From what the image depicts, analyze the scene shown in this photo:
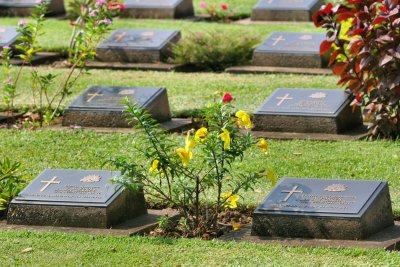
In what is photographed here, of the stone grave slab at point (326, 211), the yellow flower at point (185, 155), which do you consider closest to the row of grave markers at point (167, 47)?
the stone grave slab at point (326, 211)

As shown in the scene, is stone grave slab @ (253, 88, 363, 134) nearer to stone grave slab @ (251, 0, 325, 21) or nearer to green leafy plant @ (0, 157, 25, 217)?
green leafy plant @ (0, 157, 25, 217)

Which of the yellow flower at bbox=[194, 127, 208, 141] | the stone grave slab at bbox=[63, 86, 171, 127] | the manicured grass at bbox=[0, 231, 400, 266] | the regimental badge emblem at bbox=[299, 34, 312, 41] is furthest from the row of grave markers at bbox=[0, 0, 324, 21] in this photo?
the manicured grass at bbox=[0, 231, 400, 266]

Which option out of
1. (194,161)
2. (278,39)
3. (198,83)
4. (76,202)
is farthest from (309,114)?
(278,39)

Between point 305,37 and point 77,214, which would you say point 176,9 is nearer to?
point 305,37

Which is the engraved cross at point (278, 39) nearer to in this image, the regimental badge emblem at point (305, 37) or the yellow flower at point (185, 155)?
the regimental badge emblem at point (305, 37)

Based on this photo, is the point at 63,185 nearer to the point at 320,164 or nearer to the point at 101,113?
the point at 320,164

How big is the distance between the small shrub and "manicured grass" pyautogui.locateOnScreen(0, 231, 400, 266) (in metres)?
6.54

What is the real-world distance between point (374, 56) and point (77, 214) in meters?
3.24

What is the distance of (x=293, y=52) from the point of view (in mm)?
13312

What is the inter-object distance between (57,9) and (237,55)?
15.5 ft

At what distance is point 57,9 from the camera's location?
691 inches

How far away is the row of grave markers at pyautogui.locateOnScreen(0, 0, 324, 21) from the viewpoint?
16266 millimetres

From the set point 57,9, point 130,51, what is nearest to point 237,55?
point 130,51

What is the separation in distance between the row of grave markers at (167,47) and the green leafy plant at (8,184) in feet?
19.2
